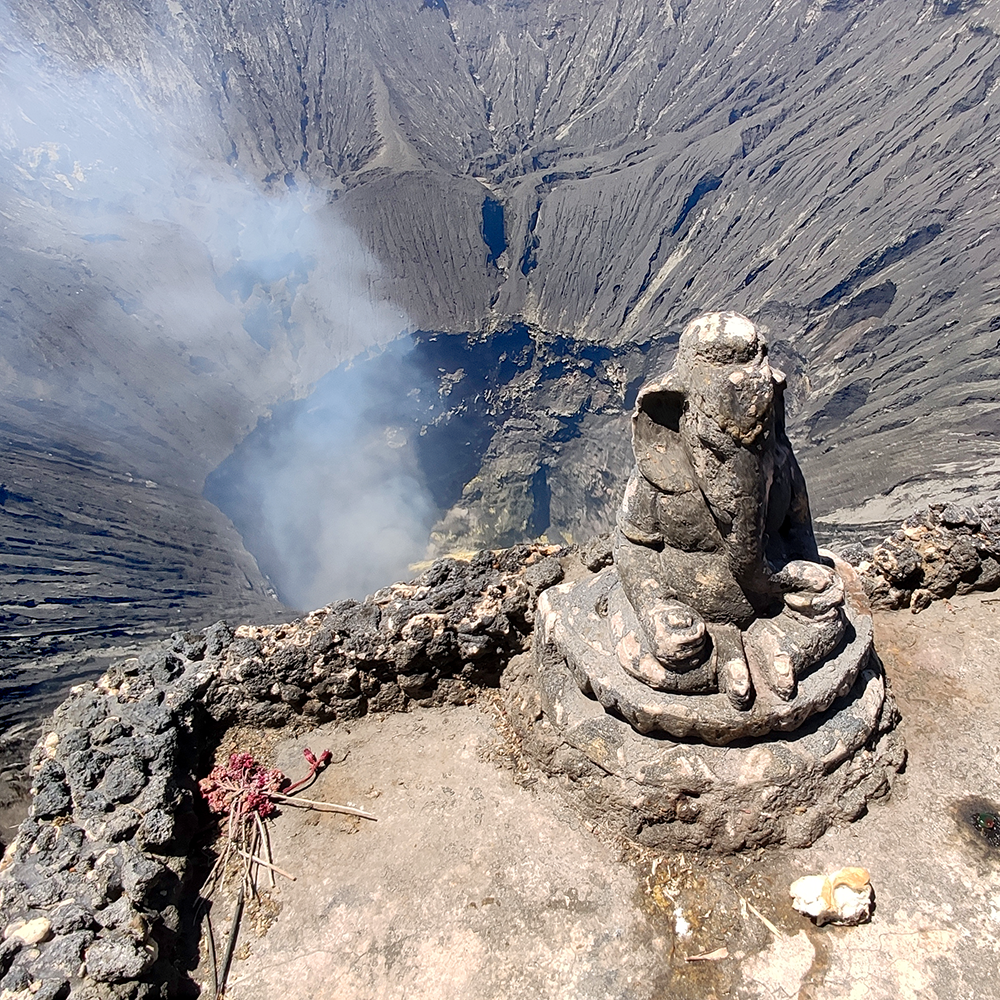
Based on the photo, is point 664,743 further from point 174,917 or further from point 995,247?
point 995,247

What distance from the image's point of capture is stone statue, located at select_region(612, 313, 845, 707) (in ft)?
12.7

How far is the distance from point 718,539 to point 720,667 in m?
1.01

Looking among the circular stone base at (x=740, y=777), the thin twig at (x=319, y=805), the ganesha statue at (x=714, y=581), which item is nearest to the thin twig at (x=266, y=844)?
the thin twig at (x=319, y=805)

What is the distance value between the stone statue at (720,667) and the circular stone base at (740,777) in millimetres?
11

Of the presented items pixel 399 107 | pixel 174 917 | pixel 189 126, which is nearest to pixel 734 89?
pixel 399 107

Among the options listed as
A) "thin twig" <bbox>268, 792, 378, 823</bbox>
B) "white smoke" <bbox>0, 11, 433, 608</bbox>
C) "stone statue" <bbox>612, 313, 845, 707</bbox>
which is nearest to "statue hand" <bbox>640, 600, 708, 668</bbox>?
"stone statue" <bbox>612, 313, 845, 707</bbox>

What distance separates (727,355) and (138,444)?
25480 mm

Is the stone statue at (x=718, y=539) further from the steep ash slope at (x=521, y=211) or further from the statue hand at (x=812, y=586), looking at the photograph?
the steep ash slope at (x=521, y=211)

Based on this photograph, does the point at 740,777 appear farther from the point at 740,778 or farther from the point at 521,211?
the point at 521,211

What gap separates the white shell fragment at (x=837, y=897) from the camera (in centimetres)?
392

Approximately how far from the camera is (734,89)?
3378 cm

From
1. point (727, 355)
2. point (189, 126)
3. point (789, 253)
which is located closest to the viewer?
point (727, 355)

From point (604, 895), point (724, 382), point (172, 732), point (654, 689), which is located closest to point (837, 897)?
point (604, 895)

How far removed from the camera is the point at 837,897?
3967 millimetres
